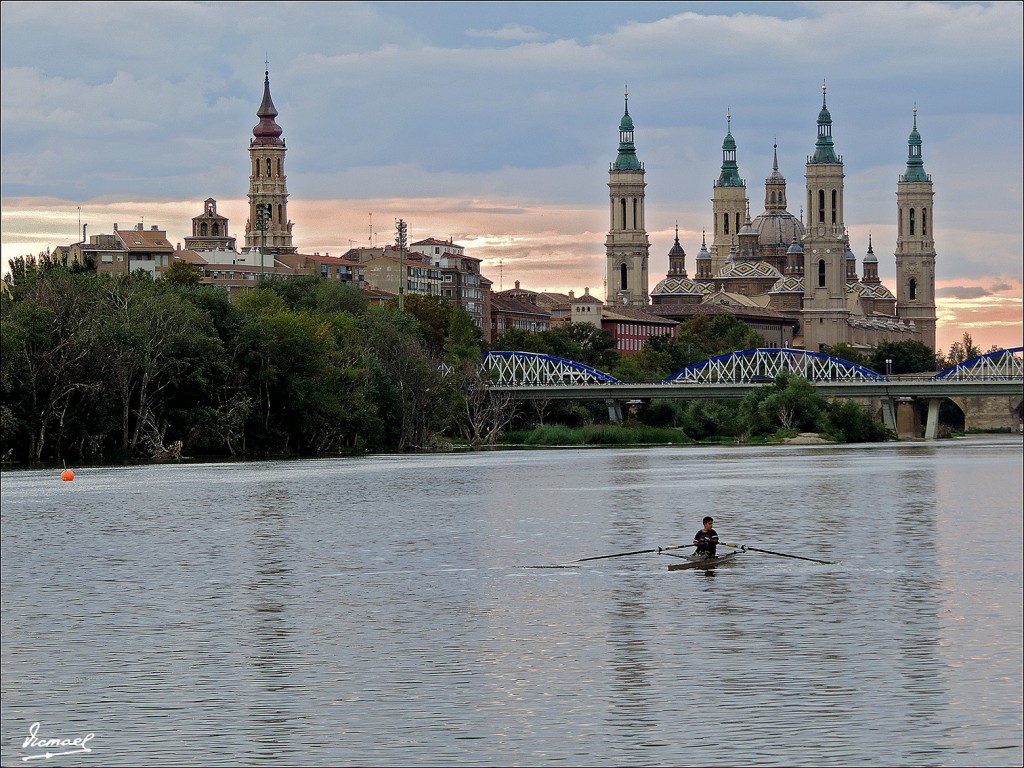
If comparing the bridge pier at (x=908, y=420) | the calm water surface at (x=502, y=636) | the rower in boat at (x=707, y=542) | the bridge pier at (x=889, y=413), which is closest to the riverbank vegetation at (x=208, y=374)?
the calm water surface at (x=502, y=636)

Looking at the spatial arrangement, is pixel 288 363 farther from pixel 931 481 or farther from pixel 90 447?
pixel 931 481

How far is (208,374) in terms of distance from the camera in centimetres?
9981

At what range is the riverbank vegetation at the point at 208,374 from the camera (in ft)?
302

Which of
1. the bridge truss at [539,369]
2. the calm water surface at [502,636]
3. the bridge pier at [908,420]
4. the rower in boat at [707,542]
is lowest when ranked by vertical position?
the calm water surface at [502,636]

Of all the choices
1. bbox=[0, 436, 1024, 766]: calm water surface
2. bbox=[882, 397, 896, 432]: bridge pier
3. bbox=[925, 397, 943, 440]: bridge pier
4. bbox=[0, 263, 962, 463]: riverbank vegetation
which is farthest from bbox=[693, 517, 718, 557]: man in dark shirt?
bbox=[925, 397, 943, 440]: bridge pier

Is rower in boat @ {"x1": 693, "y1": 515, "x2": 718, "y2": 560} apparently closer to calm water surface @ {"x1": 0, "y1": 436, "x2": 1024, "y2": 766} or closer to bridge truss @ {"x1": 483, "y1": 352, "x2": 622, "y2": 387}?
calm water surface @ {"x1": 0, "y1": 436, "x2": 1024, "y2": 766}

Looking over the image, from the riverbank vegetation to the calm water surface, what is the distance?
24.2 meters

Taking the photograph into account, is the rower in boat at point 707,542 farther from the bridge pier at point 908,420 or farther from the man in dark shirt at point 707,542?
the bridge pier at point 908,420

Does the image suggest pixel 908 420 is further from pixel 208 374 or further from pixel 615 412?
pixel 208 374

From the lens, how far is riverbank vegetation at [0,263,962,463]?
92188 mm

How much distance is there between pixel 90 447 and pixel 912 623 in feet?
227

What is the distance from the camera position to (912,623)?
3512 centimetres

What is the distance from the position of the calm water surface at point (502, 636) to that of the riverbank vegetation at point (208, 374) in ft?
79.5

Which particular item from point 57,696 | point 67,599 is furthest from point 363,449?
point 57,696
